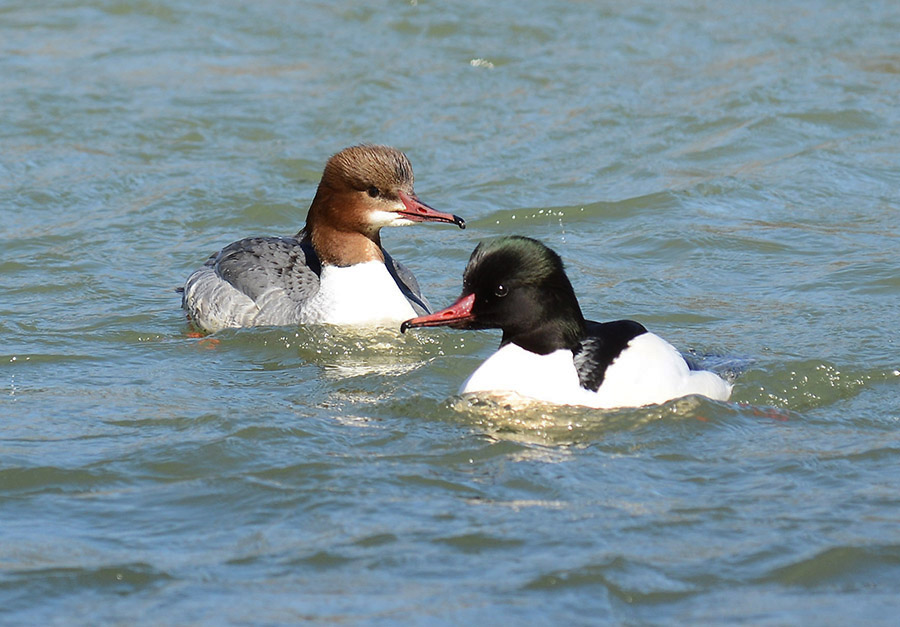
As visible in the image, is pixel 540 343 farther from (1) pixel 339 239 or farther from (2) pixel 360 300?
(1) pixel 339 239

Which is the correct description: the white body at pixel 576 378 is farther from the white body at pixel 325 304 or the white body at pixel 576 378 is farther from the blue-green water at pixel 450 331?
the white body at pixel 325 304

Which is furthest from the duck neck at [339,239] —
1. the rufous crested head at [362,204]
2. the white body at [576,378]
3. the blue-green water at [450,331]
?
the white body at [576,378]

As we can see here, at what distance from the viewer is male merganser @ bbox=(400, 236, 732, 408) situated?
23.7 ft

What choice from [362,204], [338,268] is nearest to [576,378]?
[362,204]

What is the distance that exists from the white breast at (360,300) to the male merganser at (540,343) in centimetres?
193

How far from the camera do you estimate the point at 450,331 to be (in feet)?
30.5

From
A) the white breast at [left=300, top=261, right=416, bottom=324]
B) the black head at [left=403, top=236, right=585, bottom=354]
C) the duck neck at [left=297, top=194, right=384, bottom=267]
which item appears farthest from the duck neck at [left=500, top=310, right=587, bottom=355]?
the duck neck at [left=297, top=194, right=384, bottom=267]

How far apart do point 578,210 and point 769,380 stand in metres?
4.53

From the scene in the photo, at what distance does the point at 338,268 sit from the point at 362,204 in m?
0.49

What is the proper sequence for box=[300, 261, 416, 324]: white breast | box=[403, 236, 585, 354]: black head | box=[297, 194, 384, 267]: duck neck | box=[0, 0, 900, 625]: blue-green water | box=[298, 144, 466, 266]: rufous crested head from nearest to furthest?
box=[0, 0, 900, 625]: blue-green water → box=[403, 236, 585, 354]: black head → box=[298, 144, 466, 266]: rufous crested head → box=[300, 261, 416, 324]: white breast → box=[297, 194, 384, 267]: duck neck

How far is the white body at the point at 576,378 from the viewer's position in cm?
725

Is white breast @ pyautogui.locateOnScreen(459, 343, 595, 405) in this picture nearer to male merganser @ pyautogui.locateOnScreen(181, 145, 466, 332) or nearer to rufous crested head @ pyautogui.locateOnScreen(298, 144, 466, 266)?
male merganser @ pyautogui.locateOnScreen(181, 145, 466, 332)

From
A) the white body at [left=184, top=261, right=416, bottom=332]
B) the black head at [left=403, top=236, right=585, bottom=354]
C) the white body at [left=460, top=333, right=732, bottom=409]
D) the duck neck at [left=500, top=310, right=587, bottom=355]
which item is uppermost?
the black head at [left=403, top=236, right=585, bottom=354]

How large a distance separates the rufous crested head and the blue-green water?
2.09ft
